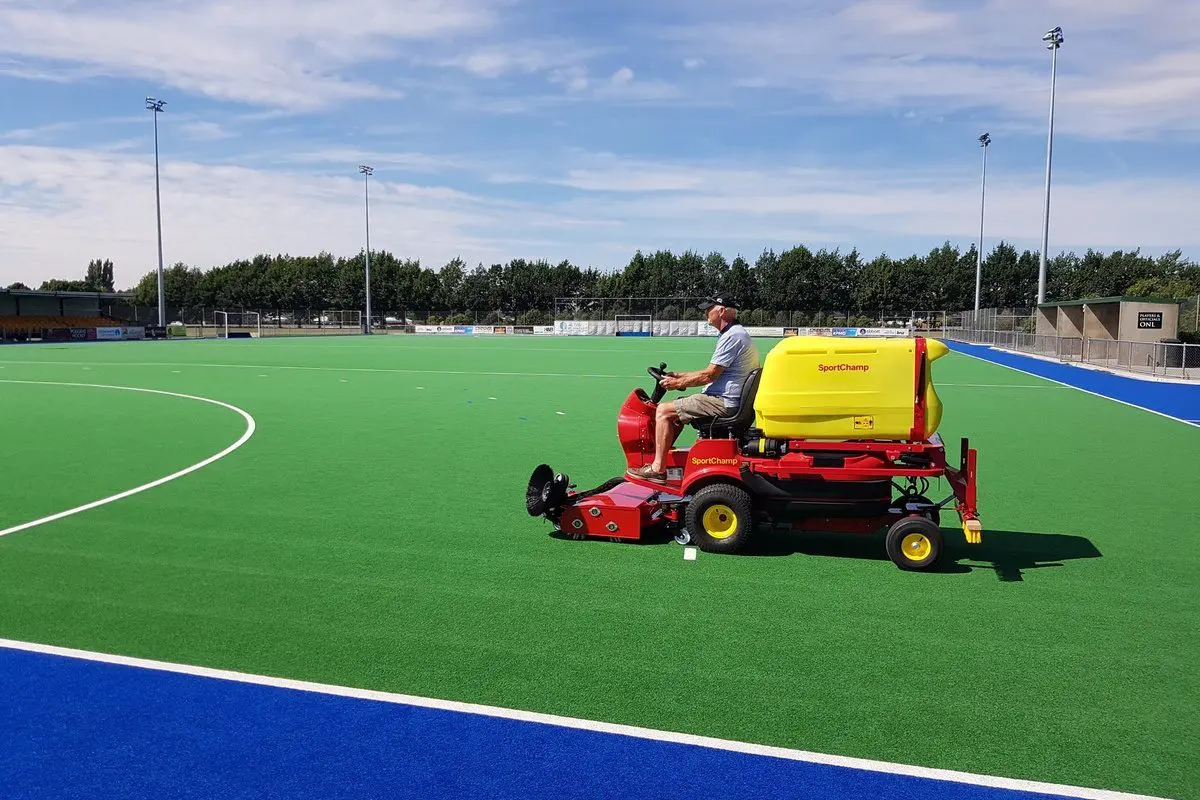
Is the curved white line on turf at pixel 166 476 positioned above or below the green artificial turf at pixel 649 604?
above

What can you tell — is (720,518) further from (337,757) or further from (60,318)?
(60,318)

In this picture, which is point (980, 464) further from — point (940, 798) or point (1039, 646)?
point (940, 798)

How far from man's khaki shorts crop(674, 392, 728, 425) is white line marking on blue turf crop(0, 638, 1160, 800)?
362cm

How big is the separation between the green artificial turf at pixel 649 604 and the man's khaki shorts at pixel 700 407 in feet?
3.73

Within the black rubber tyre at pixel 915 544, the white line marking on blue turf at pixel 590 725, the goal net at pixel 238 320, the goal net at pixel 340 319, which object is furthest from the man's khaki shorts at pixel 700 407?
the goal net at pixel 340 319

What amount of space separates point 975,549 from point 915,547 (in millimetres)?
960

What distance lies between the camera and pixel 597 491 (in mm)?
8039

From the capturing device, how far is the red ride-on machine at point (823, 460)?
6.71 m

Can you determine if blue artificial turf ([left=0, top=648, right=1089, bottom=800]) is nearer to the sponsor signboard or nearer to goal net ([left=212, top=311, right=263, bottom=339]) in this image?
the sponsor signboard

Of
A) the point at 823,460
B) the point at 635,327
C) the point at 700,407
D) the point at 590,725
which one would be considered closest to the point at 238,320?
the point at 635,327

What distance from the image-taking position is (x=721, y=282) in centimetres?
9506

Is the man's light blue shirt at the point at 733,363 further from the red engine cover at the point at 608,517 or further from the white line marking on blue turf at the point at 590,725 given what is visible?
the white line marking on blue turf at the point at 590,725

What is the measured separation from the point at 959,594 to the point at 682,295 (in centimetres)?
8919

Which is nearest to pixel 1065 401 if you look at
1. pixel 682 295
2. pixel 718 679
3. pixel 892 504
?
pixel 892 504
